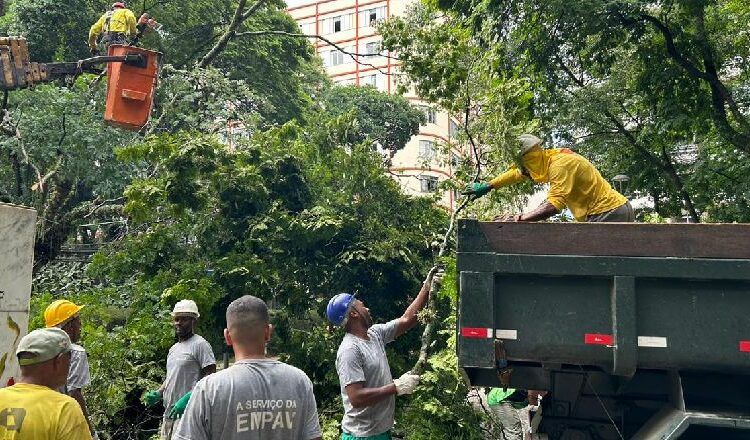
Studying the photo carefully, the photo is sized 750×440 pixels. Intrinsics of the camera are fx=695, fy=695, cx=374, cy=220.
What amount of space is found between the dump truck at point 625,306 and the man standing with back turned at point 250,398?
992mm

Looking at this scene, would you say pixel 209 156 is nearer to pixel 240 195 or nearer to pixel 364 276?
pixel 240 195

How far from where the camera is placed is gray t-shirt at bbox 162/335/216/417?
5234 mm

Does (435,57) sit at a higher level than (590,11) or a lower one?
lower

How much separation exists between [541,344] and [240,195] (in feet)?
23.6

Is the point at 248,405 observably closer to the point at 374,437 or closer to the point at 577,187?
the point at 374,437

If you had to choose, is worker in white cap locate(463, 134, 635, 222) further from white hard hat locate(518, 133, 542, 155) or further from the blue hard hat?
the blue hard hat

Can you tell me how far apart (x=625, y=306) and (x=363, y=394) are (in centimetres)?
163

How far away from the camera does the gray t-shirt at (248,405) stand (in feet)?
8.98

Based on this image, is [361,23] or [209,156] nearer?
[209,156]

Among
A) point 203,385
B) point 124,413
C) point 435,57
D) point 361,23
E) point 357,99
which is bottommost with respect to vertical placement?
point 124,413

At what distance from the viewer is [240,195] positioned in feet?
33.1

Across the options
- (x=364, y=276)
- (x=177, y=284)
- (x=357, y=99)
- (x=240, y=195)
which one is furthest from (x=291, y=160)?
(x=357, y=99)

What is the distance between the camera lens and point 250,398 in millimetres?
2770

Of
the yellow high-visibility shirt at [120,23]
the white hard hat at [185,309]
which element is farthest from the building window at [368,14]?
the white hard hat at [185,309]
